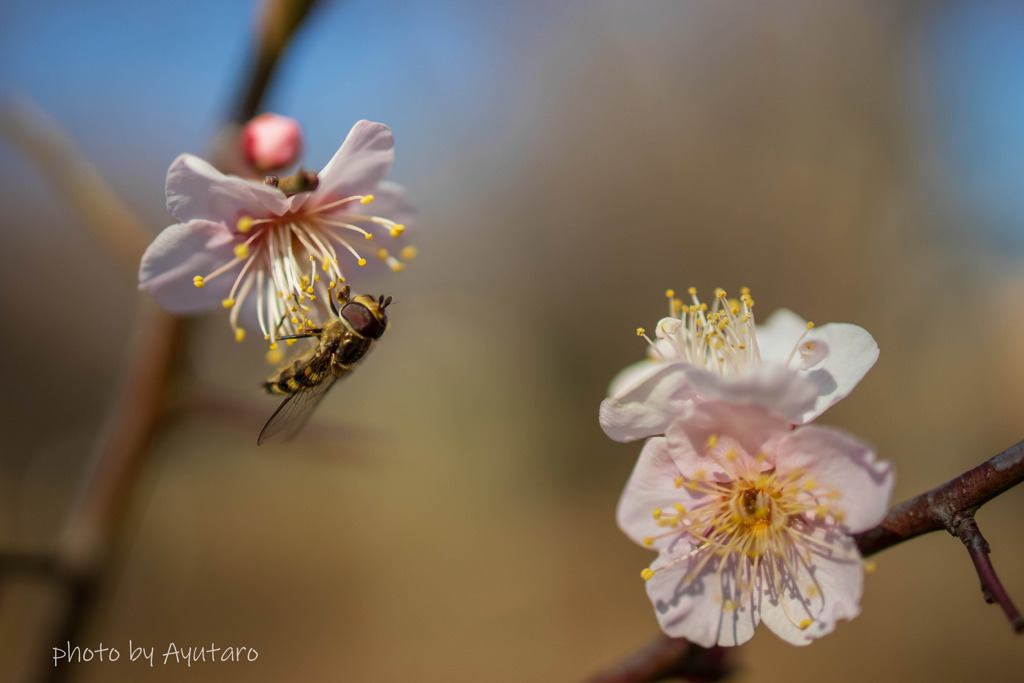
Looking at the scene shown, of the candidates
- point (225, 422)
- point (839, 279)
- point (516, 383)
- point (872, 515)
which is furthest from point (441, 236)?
point (872, 515)

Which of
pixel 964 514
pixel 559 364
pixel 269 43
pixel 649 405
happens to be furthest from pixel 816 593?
pixel 559 364

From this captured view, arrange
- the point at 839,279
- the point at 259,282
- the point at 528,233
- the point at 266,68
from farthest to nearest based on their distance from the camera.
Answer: the point at 528,233 → the point at 839,279 → the point at 266,68 → the point at 259,282

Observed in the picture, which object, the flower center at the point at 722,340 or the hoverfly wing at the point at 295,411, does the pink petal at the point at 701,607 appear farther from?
the hoverfly wing at the point at 295,411

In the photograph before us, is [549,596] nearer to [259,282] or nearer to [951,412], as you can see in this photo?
[951,412]

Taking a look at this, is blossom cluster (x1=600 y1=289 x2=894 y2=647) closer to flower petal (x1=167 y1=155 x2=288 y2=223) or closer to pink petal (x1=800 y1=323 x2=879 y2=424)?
pink petal (x1=800 y1=323 x2=879 y2=424)

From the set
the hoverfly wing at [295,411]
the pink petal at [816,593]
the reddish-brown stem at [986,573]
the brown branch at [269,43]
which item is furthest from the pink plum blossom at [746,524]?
the brown branch at [269,43]
